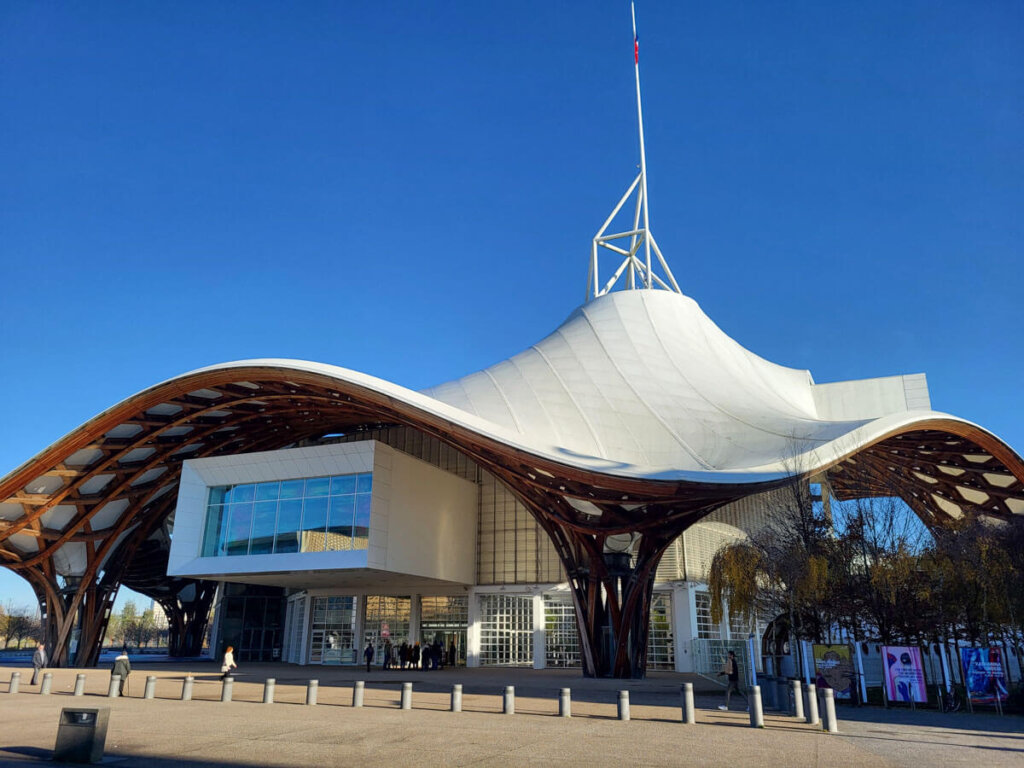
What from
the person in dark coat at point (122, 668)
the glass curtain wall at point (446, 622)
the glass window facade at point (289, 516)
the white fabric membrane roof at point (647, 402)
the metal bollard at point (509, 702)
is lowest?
the metal bollard at point (509, 702)

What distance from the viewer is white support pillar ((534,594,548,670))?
38375mm

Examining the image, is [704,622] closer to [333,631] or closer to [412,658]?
[412,658]

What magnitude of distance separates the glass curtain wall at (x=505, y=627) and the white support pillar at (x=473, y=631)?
1.01 ft

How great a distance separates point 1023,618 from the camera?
1995 cm

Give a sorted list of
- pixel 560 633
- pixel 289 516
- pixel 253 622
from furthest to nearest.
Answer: pixel 253 622
pixel 560 633
pixel 289 516

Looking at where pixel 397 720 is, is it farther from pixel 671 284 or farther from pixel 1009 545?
pixel 671 284

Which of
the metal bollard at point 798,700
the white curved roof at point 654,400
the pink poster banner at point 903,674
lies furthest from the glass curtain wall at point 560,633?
the metal bollard at point 798,700

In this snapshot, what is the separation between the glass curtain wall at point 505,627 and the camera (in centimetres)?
3991

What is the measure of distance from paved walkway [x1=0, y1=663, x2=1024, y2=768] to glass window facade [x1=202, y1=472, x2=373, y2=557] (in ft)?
39.6

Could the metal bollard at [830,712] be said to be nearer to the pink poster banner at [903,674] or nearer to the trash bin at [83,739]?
the pink poster banner at [903,674]

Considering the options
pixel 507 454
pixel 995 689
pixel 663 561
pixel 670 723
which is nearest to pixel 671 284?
pixel 663 561

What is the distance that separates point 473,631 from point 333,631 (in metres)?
8.14

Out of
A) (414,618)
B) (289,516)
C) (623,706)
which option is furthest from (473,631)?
(623,706)

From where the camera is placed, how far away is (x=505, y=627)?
40.3 meters
